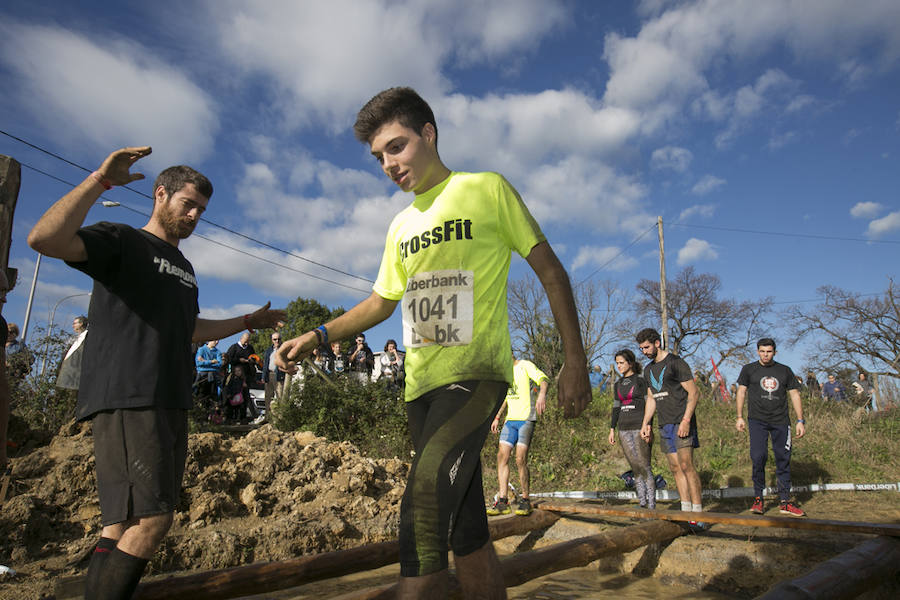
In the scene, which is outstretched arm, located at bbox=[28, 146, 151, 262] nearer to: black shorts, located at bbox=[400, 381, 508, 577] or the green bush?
black shorts, located at bbox=[400, 381, 508, 577]

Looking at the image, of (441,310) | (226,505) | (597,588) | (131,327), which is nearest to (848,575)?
(597,588)

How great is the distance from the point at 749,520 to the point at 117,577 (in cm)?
482

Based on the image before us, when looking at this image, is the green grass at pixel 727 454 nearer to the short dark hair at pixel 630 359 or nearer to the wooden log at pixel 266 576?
the short dark hair at pixel 630 359

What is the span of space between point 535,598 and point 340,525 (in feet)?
8.32

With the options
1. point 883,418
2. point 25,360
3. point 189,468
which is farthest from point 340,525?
point 883,418

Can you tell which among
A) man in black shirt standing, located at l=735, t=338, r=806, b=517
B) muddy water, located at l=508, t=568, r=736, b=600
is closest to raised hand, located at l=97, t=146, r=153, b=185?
muddy water, located at l=508, t=568, r=736, b=600

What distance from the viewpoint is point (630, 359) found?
24.5 ft

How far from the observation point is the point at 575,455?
11.3 m

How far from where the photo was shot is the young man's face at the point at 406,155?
2193mm

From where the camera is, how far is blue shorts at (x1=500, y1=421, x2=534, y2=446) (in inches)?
290

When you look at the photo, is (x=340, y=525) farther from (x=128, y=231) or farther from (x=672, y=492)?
(x=672, y=492)

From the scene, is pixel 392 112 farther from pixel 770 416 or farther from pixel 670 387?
pixel 770 416

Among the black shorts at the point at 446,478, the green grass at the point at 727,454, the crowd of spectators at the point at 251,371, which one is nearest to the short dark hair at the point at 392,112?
the black shorts at the point at 446,478

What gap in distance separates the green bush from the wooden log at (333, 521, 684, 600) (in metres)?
6.64
